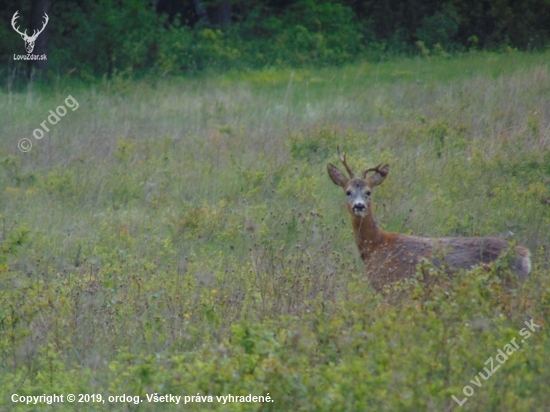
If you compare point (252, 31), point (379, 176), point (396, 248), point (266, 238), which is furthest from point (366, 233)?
point (252, 31)

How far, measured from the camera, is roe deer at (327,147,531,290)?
6328 millimetres

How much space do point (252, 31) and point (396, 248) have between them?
1788 centimetres

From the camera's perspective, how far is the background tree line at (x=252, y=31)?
19469mm

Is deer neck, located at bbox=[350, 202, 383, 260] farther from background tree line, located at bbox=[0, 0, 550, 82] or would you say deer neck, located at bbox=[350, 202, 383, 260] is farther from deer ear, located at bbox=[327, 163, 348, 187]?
background tree line, located at bbox=[0, 0, 550, 82]

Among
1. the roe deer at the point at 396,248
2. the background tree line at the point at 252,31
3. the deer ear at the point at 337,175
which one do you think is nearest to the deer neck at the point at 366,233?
the roe deer at the point at 396,248

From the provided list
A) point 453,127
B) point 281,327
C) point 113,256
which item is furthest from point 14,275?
point 453,127

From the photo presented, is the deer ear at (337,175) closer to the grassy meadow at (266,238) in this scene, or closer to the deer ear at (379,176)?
the deer ear at (379,176)

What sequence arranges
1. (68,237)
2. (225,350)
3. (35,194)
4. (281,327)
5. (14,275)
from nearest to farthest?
(225,350) → (281,327) → (14,275) → (68,237) → (35,194)

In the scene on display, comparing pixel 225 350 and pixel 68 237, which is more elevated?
pixel 225 350

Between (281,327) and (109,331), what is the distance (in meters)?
1.27

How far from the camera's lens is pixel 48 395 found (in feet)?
15.7

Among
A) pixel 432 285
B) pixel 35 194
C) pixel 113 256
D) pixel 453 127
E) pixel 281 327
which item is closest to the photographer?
pixel 281 327

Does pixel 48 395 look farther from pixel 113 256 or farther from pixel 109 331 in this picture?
pixel 113 256

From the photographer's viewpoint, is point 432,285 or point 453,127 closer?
point 432,285
